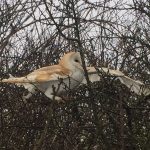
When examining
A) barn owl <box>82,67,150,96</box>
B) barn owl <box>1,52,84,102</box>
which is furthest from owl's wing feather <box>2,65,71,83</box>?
barn owl <box>82,67,150,96</box>

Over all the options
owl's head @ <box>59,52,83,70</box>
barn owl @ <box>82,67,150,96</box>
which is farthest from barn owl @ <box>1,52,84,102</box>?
barn owl @ <box>82,67,150,96</box>

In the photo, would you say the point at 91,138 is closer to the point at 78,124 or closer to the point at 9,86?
the point at 78,124

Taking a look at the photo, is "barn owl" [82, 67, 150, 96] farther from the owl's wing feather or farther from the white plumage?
the owl's wing feather

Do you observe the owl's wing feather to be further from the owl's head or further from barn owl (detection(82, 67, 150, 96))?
barn owl (detection(82, 67, 150, 96))

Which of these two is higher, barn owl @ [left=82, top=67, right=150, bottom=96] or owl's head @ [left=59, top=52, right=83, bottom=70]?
owl's head @ [left=59, top=52, right=83, bottom=70]

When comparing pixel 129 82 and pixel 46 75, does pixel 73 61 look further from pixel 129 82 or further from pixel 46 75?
pixel 129 82

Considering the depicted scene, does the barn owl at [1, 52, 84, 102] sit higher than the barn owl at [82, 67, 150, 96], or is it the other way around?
the barn owl at [1, 52, 84, 102]

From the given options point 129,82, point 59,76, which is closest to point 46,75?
point 59,76

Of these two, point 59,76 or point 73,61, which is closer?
point 59,76

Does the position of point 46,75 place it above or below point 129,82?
above

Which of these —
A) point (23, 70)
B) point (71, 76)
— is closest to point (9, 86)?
point (23, 70)

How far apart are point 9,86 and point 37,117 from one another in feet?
3.35

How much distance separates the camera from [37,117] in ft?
11.2

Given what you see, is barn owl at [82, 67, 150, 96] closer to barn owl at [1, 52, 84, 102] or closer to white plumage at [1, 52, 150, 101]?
white plumage at [1, 52, 150, 101]
